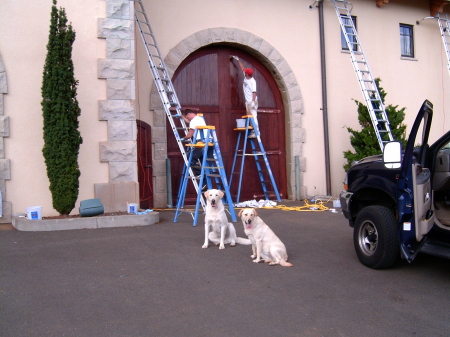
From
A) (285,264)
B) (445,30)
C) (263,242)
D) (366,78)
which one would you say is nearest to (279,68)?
(366,78)

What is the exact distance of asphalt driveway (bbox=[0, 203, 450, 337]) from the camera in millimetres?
4008

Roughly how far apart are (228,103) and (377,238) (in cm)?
728

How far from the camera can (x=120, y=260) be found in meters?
Answer: 6.18

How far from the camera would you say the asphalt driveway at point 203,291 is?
4.01m

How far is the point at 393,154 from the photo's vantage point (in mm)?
4930

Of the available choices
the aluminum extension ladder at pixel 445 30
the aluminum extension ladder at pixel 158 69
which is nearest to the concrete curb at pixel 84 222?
the aluminum extension ladder at pixel 158 69

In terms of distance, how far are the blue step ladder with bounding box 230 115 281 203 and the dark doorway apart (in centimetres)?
211

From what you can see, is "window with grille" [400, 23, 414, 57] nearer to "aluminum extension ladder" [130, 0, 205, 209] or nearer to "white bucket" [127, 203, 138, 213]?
"aluminum extension ladder" [130, 0, 205, 209]

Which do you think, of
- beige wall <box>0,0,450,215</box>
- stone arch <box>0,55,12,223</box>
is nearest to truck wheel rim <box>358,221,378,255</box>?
beige wall <box>0,0,450,215</box>

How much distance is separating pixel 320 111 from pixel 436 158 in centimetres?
732

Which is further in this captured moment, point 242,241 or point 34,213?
point 34,213

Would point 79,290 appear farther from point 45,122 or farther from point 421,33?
point 421,33

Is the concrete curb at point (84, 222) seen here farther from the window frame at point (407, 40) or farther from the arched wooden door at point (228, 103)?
the window frame at point (407, 40)

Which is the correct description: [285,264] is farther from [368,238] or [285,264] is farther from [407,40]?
[407,40]
